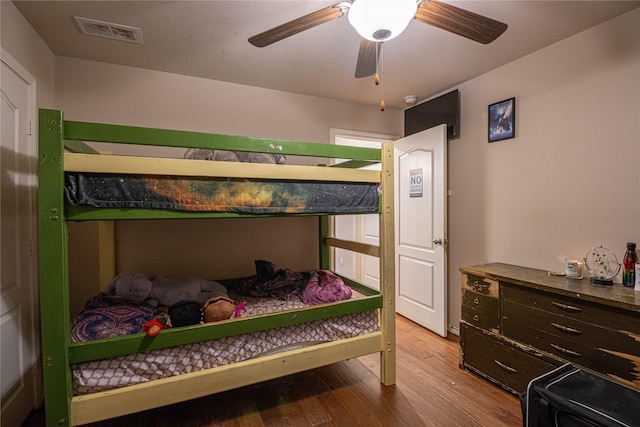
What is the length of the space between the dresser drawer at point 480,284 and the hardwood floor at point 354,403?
61cm

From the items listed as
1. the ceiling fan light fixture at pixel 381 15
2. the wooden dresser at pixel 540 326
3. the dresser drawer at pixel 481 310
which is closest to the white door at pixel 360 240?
the dresser drawer at pixel 481 310

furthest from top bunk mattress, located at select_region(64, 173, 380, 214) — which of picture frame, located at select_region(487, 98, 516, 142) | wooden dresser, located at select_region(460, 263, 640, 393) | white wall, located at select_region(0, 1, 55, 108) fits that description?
picture frame, located at select_region(487, 98, 516, 142)

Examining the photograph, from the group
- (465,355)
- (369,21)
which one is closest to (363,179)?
(369,21)

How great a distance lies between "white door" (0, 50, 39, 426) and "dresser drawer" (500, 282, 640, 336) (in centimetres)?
289

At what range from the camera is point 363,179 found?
186cm

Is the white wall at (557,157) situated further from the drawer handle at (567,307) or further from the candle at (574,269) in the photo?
the drawer handle at (567,307)

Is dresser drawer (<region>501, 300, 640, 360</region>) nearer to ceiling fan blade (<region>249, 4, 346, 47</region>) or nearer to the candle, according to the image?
the candle

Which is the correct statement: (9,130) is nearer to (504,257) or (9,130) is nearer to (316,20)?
(316,20)

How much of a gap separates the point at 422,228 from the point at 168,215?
2.33 meters

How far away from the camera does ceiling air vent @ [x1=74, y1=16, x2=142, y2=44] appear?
1.75 meters

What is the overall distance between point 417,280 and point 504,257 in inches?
33.8

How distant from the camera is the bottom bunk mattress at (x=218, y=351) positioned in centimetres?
137

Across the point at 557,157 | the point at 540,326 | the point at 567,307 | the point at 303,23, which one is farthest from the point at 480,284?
the point at 303,23

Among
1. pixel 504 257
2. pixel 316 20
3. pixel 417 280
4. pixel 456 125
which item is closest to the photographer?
pixel 316 20
